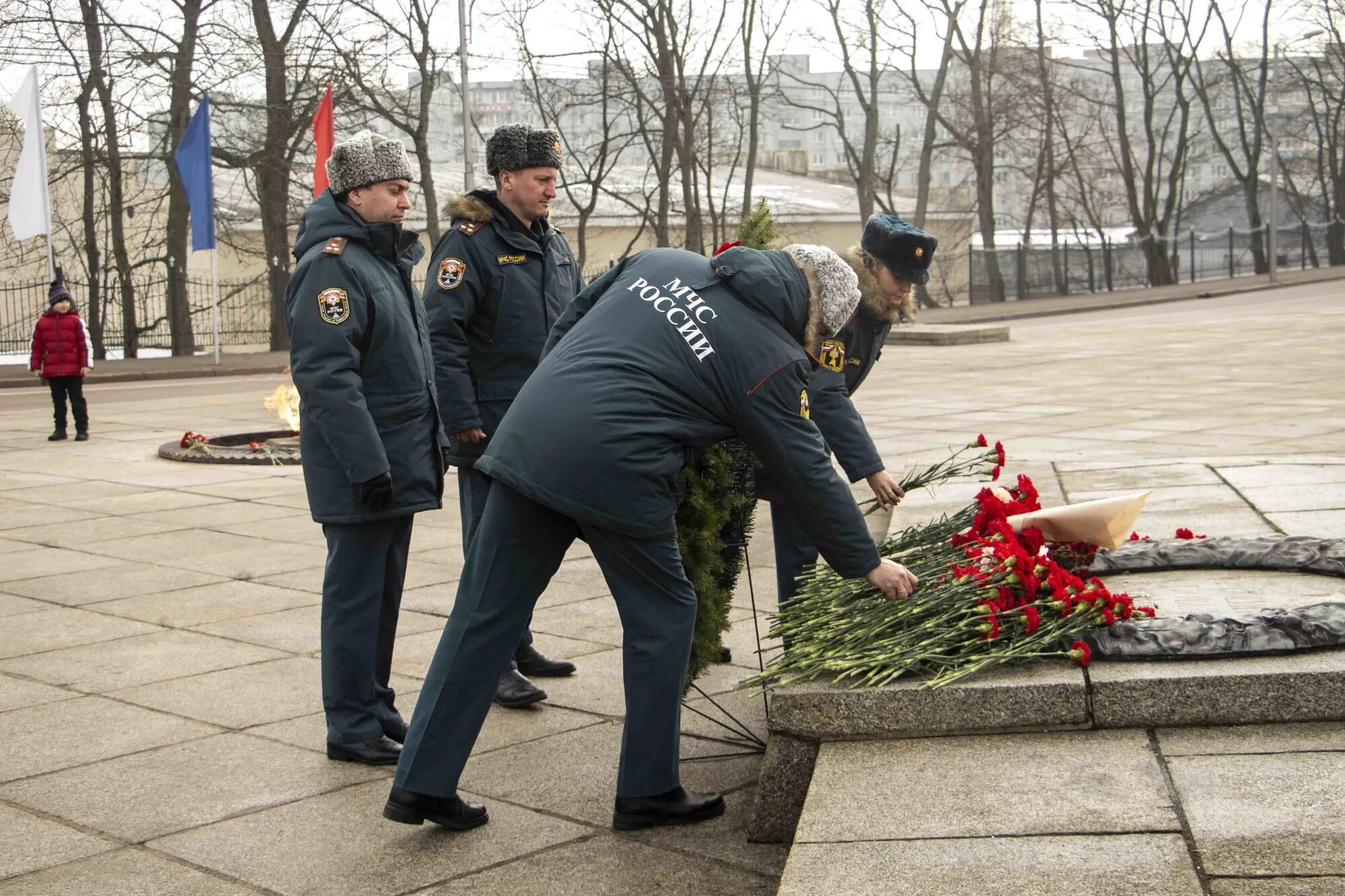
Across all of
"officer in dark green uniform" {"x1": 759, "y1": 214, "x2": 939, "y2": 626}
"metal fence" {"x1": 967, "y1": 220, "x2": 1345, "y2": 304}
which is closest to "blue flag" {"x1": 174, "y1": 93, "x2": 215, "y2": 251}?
"officer in dark green uniform" {"x1": 759, "y1": 214, "x2": 939, "y2": 626}

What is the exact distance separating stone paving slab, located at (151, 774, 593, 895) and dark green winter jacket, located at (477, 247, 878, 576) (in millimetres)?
916

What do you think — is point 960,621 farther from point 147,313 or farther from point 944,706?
point 147,313

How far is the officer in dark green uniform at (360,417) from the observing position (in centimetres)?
448

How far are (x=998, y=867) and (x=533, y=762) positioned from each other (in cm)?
190

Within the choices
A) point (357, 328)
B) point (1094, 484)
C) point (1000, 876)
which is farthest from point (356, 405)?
point (1094, 484)

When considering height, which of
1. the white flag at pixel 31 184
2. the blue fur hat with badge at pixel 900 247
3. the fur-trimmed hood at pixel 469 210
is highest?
the white flag at pixel 31 184

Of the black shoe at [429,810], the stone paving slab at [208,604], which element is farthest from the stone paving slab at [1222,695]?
the stone paving slab at [208,604]

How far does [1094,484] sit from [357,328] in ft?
17.7

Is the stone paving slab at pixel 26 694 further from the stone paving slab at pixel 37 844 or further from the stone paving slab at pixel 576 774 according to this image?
the stone paving slab at pixel 576 774

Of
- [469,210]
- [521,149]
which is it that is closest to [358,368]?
[469,210]

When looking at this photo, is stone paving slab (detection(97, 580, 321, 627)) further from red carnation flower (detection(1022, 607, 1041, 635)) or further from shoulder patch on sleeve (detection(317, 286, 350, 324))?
red carnation flower (detection(1022, 607, 1041, 635))

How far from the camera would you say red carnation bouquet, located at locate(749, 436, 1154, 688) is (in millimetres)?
3801

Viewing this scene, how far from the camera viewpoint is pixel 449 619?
390cm

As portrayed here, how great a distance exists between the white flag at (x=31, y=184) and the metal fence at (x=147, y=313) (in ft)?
26.5
